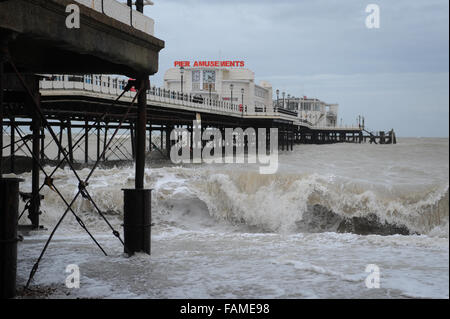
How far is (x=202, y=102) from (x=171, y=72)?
112 ft

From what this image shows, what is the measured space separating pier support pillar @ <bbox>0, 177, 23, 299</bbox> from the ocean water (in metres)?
0.86

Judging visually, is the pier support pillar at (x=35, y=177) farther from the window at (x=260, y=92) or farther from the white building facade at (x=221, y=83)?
the window at (x=260, y=92)

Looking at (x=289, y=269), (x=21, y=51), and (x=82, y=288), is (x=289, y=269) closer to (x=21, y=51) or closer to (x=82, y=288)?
(x=82, y=288)

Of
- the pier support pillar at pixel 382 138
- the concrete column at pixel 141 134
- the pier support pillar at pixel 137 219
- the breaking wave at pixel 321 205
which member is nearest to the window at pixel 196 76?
the pier support pillar at pixel 382 138

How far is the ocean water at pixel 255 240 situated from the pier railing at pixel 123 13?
15.1 feet

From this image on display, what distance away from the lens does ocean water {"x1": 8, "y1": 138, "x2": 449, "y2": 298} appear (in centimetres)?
941

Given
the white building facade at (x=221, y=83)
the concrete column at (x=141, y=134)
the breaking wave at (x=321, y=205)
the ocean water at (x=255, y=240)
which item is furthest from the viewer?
the white building facade at (x=221, y=83)

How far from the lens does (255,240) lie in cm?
1498

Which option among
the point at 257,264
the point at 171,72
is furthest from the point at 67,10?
the point at 171,72

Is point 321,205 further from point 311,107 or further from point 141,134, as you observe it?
point 311,107

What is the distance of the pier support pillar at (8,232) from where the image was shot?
7727 millimetres

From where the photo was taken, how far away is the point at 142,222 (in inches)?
443

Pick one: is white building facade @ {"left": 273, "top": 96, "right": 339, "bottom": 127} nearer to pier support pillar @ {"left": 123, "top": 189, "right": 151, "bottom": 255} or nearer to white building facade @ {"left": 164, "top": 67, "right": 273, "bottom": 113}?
white building facade @ {"left": 164, "top": 67, "right": 273, "bottom": 113}

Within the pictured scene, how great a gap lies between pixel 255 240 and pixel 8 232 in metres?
Answer: 8.18
